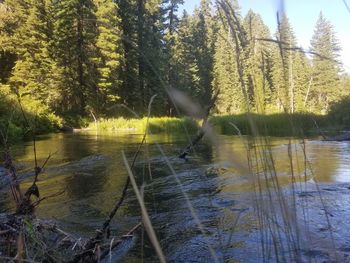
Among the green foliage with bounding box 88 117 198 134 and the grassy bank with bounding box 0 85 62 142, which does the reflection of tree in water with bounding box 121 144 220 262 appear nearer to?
the grassy bank with bounding box 0 85 62 142

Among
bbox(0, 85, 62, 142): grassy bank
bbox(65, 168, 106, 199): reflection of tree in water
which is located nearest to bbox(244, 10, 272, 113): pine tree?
bbox(65, 168, 106, 199): reflection of tree in water

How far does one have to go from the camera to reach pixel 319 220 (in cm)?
422

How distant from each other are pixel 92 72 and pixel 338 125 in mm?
18494

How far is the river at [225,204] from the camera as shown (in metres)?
1.34

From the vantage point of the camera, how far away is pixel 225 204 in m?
5.21

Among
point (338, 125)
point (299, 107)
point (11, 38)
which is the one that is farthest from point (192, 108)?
point (11, 38)

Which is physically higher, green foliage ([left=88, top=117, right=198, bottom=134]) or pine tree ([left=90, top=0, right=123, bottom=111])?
pine tree ([left=90, top=0, right=123, bottom=111])

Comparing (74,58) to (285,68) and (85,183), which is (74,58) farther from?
(285,68)

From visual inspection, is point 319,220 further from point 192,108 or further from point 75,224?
point 192,108

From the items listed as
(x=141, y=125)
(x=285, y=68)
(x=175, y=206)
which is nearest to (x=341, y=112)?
(x=141, y=125)

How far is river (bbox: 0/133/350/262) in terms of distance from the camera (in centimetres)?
134

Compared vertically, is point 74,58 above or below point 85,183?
above

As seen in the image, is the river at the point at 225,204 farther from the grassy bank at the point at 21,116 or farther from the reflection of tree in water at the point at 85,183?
the grassy bank at the point at 21,116

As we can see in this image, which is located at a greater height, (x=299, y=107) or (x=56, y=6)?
(x=56, y=6)
